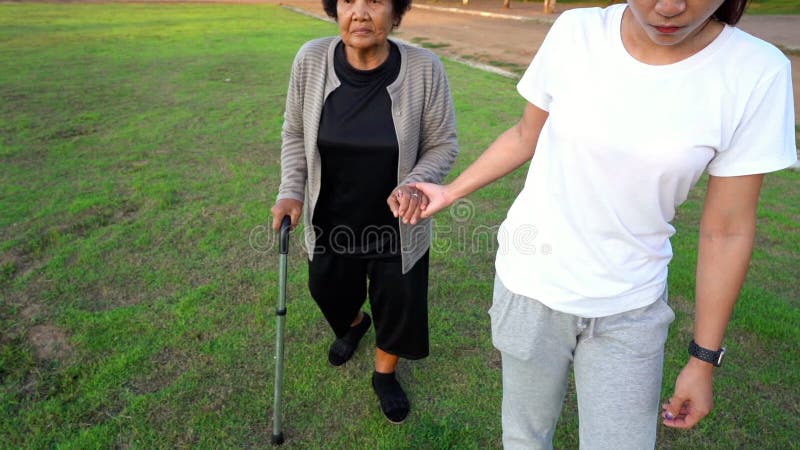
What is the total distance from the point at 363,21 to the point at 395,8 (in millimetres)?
216

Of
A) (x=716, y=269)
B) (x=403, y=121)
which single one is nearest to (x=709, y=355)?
(x=716, y=269)

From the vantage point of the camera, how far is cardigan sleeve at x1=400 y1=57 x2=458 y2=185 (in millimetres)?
2559

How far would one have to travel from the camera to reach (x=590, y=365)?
5.69ft

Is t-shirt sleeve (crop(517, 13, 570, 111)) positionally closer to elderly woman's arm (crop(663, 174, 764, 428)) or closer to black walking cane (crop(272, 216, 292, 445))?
elderly woman's arm (crop(663, 174, 764, 428))

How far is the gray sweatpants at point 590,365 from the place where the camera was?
1680 mm

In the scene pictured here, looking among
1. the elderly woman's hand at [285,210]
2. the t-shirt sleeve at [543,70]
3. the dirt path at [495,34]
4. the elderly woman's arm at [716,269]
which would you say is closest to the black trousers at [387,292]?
the elderly woman's hand at [285,210]

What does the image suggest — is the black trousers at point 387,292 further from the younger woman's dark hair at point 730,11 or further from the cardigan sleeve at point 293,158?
the younger woman's dark hair at point 730,11

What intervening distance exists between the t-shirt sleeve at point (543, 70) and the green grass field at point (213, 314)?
1.70 meters

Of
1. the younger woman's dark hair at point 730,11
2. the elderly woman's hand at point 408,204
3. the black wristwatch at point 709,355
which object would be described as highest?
the younger woman's dark hair at point 730,11

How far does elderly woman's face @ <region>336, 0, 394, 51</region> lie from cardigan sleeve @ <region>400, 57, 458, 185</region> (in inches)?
10.7

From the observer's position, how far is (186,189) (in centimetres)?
557

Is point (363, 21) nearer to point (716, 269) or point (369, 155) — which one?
point (369, 155)

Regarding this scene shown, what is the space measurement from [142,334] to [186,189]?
2.36m

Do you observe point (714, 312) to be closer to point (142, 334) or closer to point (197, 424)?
point (197, 424)
